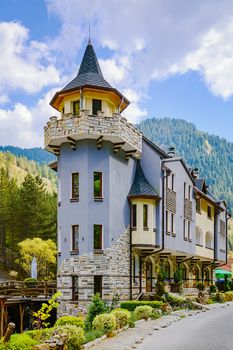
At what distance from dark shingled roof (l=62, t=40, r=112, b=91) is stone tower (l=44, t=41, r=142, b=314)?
67mm

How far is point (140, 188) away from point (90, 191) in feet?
13.6

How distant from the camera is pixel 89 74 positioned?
1294 inches

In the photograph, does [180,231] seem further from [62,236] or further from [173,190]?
[62,236]

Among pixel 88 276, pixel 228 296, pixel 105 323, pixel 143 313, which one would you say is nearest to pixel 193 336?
pixel 105 323

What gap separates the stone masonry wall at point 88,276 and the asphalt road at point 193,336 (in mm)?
6570

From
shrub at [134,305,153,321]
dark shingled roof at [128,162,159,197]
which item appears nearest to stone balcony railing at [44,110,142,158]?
dark shingled roof at [128,162,159,197]

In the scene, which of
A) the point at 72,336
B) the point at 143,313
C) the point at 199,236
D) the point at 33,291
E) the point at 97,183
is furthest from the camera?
the point at 199,236

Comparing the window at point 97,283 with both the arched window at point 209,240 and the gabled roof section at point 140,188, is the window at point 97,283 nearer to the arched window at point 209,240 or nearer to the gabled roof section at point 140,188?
the gabled roof section at point 140,188

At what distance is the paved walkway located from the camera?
52.6 ft

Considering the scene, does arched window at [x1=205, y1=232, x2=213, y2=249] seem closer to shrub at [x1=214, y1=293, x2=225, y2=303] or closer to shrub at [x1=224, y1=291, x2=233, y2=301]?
shrub at [x1=224, y1=291, x2=233, y2=301]

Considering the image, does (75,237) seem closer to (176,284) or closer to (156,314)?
(156,314)

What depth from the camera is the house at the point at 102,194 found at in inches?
1193

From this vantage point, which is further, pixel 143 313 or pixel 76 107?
pixel 76 107

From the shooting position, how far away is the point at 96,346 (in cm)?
1602
